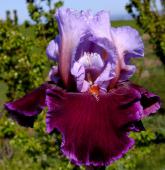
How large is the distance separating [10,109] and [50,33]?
5208 millimetres

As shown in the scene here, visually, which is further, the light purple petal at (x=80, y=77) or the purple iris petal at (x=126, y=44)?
the purple iris petal at (x=126, y=44)

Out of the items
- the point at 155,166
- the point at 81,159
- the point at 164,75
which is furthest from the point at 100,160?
the point at 164,75

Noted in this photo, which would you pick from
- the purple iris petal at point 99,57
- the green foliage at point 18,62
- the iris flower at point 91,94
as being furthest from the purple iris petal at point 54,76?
the green foliage at point 18,62

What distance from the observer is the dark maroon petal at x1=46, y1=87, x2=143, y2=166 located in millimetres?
1771

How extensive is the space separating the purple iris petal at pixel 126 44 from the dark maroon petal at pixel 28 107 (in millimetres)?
320

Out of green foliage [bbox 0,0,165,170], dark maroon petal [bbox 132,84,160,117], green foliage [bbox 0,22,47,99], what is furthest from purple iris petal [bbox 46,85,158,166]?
green foliage [bbox 0,22,47,99]

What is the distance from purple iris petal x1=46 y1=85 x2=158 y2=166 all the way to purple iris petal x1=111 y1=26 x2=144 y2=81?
0.51 ft

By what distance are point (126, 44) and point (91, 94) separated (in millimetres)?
293

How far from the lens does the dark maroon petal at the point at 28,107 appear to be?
203cm

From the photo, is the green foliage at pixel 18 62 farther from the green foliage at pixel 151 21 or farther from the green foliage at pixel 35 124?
the green foliage at pixel 151 21

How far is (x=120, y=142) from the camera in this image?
5.94 feet

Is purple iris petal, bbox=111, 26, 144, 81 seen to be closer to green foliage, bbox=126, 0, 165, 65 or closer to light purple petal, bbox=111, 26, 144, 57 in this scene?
light purple petal, bbox=111, 26, 144, 57

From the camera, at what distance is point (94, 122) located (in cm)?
184

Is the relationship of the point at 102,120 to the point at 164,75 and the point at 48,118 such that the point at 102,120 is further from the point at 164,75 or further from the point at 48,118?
the point at 164,75
